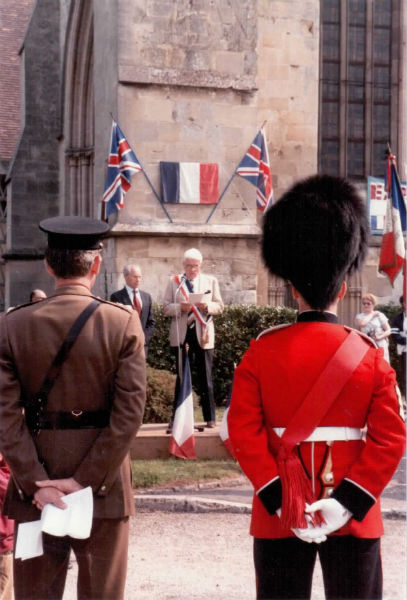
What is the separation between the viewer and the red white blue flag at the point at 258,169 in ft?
46.5

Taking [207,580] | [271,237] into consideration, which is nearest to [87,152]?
[207,580]

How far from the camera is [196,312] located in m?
8.97

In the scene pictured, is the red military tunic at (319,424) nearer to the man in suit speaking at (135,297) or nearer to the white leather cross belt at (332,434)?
the white leather cross belt at (332,434)

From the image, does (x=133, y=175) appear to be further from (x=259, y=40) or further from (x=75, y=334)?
(x=75, y=334)

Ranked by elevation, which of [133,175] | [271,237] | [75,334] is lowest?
[75,334]

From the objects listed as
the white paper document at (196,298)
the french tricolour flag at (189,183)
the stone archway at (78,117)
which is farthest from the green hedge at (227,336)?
the stone archway at (78,117)

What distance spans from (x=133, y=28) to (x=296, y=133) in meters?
3.83

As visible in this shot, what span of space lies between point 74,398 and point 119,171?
10.8 metres

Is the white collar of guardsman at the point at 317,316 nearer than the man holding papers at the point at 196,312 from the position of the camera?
Yes

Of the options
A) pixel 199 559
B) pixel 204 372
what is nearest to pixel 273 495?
pixel 199 559

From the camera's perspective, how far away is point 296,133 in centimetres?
1619

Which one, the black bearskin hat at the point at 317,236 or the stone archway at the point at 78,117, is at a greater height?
the stone archway at the point at 78,117

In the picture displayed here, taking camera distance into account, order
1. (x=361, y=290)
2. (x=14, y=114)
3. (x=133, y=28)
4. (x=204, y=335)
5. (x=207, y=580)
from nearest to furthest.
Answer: (x=207, y=580) → (x=204, y=335) → (x=133, y=28) → (x=361, y=290) → (x=14, y=114)

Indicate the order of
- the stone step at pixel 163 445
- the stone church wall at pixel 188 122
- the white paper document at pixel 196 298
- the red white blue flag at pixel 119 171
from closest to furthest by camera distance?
the stone step at pixel 163 445, the white paper document at pixel 196 298, the red white blue flag at pixel 119 171, the stone church wall at pixel 188 122
